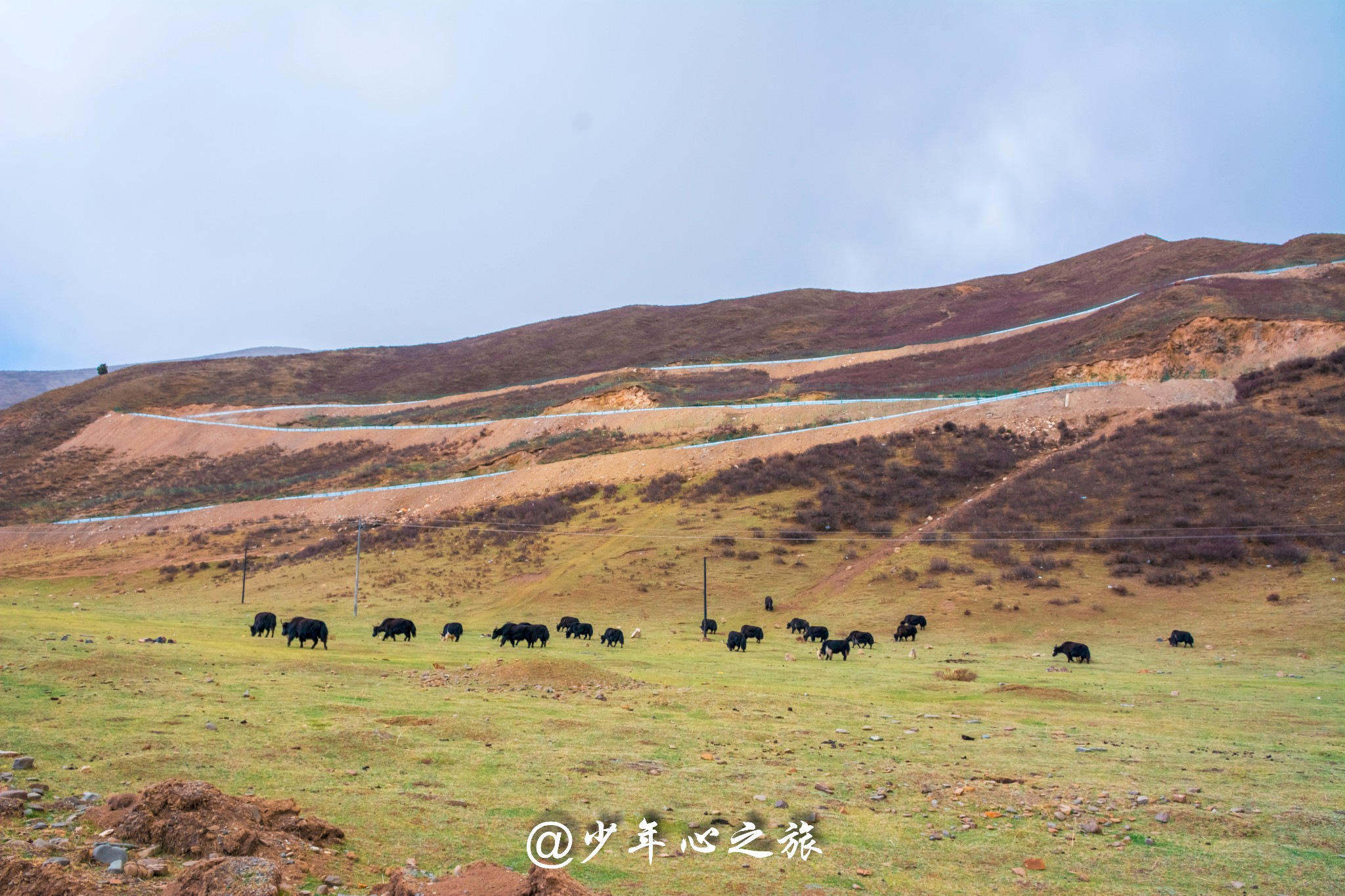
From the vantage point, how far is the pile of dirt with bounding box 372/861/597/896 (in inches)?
231

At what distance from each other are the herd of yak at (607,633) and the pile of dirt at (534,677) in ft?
27.5

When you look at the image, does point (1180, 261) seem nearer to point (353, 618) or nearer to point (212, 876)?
point (353, 618)

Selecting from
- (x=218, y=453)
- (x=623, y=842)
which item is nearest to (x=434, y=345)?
(x=218, y=453)

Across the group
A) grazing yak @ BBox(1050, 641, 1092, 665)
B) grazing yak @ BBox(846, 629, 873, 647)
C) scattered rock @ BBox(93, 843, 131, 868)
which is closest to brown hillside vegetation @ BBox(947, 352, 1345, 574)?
grazing yak @ BBox(1050, 641, 1092, 665)

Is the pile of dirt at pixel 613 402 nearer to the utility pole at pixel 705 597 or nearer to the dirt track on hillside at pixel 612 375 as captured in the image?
the dirt track on hillside at pixel 612 375

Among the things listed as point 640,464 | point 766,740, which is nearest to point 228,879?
point 766,740

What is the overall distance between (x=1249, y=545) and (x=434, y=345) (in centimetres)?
11457

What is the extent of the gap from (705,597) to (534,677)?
1888 centimetres

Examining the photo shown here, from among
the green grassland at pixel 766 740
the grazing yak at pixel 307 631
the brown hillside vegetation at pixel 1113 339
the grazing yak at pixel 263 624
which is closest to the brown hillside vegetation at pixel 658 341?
the brown hillside vegetation at pixel 1113 339

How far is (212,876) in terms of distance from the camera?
593cm

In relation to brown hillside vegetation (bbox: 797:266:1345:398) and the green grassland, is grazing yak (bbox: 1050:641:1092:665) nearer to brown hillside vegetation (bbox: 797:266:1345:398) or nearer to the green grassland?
the green grassland

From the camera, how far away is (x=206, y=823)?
6.96m

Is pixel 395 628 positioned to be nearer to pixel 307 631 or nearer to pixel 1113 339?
pixel 307 631

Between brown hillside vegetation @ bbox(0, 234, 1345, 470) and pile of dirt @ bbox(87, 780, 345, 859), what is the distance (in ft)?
300
